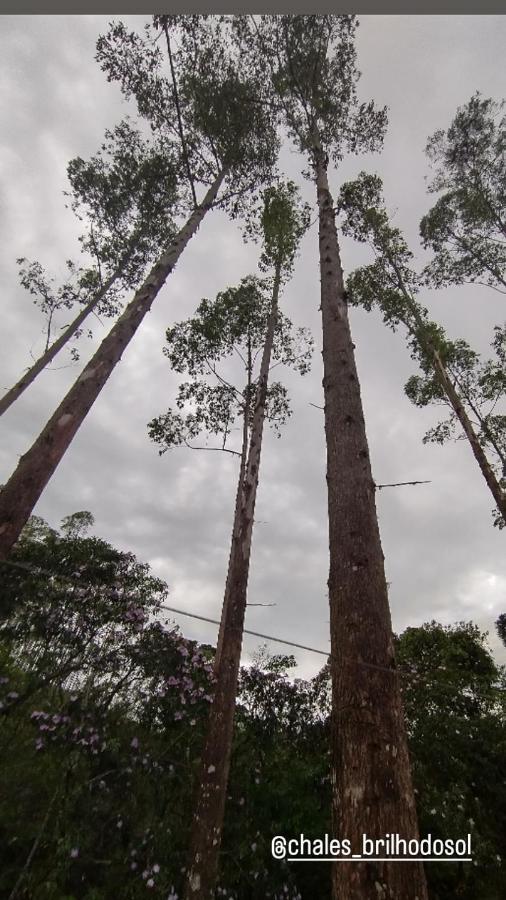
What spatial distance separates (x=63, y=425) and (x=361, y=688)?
4026 mm

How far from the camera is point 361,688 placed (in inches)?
82.3

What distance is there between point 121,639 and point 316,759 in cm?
479

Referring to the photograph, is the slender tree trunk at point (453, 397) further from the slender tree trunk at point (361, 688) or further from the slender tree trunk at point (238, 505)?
the slender tree trunk at point (361, 688)

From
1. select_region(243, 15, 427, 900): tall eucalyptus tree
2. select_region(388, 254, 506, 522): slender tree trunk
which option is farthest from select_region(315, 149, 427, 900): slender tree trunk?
select_region(388, 254, 506, 522): slender tree trunk

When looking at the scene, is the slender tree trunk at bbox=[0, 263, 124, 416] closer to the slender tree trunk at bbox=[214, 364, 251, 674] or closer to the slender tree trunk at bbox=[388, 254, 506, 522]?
the slender tree trunk at bbox=[214, 364, 251, 674]

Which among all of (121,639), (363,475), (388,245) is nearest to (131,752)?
(121,639)

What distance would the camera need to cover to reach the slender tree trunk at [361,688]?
165cm

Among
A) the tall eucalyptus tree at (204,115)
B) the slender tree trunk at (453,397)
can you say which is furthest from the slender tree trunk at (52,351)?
the slender tree trunk at (453,397)

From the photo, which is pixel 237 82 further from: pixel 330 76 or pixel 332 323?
pixel 332 323

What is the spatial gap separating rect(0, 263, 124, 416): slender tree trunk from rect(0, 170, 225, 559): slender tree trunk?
4.81 metres

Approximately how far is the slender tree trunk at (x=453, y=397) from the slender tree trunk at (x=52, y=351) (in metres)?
9.05

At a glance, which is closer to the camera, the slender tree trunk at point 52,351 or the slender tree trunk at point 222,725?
the slender tree trunk at point 222,725

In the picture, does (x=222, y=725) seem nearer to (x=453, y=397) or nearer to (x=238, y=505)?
(x=238, y=505)

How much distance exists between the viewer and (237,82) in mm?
11078
